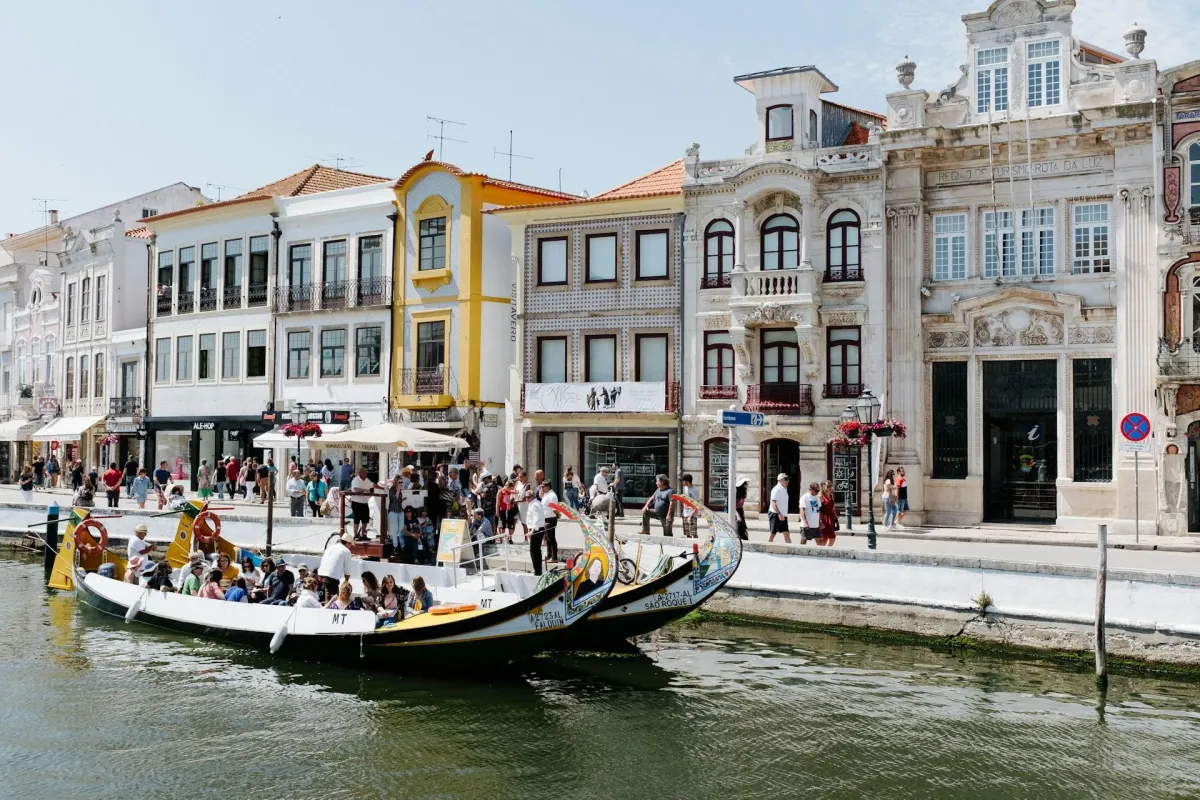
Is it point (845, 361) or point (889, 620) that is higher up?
point (845, 361)

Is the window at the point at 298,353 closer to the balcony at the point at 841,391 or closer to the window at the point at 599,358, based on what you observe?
the window at the point at 599,358

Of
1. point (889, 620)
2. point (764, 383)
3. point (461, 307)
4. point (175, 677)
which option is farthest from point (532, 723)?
point (461, 307)

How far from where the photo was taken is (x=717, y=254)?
112ft

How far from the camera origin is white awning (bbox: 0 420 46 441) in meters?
53.7

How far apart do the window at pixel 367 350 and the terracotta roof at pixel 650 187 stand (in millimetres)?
7362

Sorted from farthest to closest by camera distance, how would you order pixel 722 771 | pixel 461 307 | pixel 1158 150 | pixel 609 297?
1. pixel 461 307
2. pixel 609 297
3. pixel 1158 150
4. pixel 722 771

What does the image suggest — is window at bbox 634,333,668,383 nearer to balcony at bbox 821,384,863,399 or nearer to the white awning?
balcony at bbox 821,384,863,399

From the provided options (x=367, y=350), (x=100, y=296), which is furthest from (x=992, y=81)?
(x=100, y=296)

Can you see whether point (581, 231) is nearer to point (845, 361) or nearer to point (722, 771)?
point (845, 361)

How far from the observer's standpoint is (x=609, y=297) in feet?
117

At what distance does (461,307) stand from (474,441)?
14.0 ft

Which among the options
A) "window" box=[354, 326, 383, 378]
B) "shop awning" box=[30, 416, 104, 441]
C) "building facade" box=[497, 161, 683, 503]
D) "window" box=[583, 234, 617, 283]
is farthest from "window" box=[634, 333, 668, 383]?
"shop awning" box=[30, 416, 104, 441]

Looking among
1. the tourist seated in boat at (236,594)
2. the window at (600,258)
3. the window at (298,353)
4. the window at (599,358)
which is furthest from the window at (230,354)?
the tourist seated in boat at (236,594)

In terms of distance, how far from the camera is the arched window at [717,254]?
112 ft
